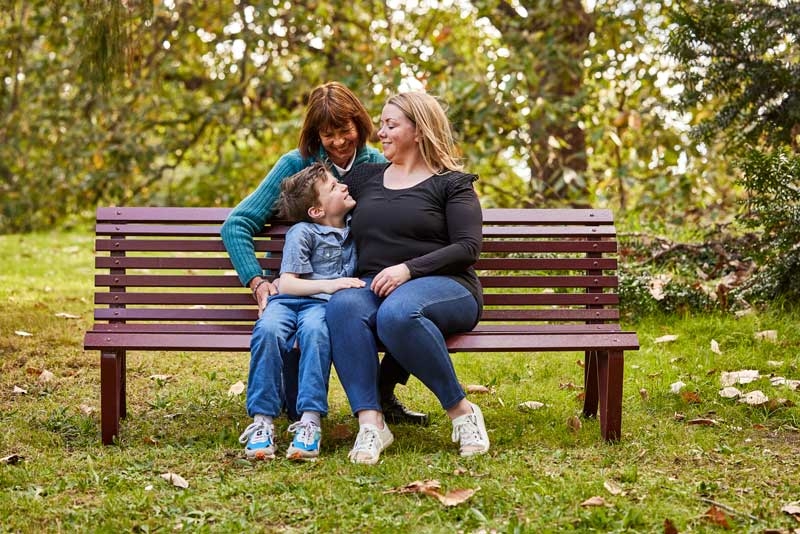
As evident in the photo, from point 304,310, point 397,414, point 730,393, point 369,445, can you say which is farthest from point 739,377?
point 304,310

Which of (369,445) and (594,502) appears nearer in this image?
(594,502)

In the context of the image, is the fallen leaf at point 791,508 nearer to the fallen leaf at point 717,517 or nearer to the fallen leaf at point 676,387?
the fallen leaf at point 717,517

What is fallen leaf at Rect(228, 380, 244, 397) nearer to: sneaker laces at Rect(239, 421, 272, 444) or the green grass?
the green grass

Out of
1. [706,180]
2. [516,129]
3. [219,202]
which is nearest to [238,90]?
[219,202]

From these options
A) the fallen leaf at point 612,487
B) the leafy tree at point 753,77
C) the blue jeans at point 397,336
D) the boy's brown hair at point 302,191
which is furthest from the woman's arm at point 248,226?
the leafy tree at point 753,77

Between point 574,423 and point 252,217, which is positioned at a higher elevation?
point 252,217

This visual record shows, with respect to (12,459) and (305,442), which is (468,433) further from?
(12,459)

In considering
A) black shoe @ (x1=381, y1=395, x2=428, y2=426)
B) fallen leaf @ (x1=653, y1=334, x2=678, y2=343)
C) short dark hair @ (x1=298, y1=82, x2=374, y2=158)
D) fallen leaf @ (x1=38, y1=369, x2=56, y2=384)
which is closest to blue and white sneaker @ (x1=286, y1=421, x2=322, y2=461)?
black shoe @ (x1=381, y1=395, x2=428, y2=426)

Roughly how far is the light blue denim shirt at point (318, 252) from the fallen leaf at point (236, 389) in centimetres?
98

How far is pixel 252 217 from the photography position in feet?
A: 13.4

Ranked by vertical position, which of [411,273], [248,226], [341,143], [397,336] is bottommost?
[397,336]

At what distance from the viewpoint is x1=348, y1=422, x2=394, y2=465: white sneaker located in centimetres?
347

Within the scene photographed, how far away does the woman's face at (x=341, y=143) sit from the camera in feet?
13.5

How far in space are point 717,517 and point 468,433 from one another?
0.98m
